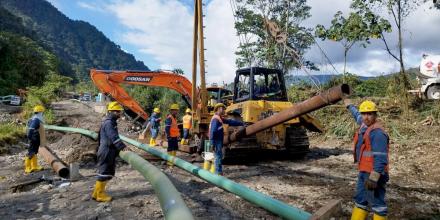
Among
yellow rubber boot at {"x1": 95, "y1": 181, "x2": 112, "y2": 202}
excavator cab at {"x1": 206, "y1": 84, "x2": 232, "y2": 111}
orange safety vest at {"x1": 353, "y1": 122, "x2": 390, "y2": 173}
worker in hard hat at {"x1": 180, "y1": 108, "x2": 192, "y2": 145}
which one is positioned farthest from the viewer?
worker in hard hat at {"x1": 180, "y1": 108, "x2": 192, "y2": 145}

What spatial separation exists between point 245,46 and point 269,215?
26011mm

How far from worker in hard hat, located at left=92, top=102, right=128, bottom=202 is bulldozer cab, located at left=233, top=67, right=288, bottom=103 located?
4286 mm

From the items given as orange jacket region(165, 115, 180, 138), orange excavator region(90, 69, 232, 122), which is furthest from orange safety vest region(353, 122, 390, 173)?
orange excavator region(90, 69, 232, 122)

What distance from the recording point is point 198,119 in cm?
1104

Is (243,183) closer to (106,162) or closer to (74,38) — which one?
(106,162)

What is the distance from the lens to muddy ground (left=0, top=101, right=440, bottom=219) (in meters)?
5.98

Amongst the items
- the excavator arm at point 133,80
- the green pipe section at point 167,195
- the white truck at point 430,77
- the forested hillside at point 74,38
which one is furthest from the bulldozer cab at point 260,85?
the forested hillside at point 74,38

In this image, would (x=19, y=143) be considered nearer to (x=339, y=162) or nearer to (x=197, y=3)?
(x=197, y=3)

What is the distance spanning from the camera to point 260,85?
1055 cm

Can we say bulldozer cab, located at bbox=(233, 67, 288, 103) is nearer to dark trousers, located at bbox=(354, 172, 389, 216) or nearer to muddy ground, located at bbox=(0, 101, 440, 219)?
muddy ground, located at bbox=(0, 101, 440, 219)

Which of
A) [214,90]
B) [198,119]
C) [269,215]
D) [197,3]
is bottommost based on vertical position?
[269,215]

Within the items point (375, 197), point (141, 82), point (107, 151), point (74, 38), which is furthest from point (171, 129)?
point (74, 38)

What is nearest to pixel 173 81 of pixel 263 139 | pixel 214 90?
pixel 214 90

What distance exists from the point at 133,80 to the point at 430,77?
10.6 metres
